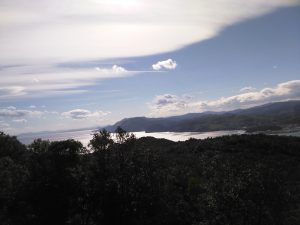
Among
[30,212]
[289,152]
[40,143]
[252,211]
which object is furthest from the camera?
Result: [289,152]

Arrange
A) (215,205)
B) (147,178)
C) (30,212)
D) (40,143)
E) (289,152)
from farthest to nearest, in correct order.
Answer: (289,152) → (40,143) → (147,178) → (30,212) → (215,205)

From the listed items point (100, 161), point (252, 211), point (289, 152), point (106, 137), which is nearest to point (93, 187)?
point (100, 161)

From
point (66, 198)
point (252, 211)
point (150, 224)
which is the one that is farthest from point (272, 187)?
point (66, 198)

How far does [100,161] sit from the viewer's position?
6316 cm

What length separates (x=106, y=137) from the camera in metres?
63.3

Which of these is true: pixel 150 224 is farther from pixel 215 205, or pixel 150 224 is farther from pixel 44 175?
pixel 44 175

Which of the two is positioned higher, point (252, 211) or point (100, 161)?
point (100, 161)

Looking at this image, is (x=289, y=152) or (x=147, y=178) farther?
(x=289, y=152)

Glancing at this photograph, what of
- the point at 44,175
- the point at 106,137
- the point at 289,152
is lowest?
the point at 289,152

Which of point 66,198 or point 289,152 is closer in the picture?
point 66,198

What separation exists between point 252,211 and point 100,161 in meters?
27.5

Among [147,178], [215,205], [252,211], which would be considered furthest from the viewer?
[147,178]

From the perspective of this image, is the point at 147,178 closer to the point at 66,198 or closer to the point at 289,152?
the point at 66,198

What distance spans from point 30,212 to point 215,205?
2975 cm
